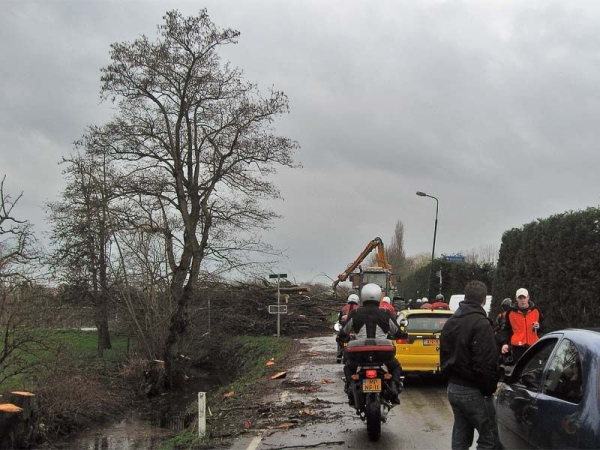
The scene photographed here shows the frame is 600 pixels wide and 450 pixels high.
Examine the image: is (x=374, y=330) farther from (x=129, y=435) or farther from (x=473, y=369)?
(x=129, y=435)

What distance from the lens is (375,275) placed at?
29.8 m

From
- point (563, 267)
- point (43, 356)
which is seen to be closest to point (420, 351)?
point (563, 267)

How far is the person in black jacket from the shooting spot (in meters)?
5.13

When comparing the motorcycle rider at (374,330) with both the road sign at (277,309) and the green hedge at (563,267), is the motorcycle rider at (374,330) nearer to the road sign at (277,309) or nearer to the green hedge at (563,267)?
the green hedge at (563,267)

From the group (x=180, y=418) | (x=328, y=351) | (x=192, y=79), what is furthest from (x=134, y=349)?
(x=192, y=79)

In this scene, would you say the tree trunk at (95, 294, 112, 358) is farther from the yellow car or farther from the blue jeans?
the blue jeans

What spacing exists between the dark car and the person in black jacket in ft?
0.67

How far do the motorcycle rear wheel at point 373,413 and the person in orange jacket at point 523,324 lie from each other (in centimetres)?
341

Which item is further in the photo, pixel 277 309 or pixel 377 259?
pixel 377 259

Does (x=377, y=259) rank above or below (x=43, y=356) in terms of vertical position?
above

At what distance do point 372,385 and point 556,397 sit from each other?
3.41m

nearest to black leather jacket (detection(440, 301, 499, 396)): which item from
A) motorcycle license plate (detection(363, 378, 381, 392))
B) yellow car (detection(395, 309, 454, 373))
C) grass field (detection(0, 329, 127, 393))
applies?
motorcycle license plate (detection(363, 378, 381, 392))

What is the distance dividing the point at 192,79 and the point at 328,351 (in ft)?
48.5

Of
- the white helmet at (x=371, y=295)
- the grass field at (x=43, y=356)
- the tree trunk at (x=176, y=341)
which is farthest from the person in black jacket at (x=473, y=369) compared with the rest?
the tree trunk at (x=176, y=341)
